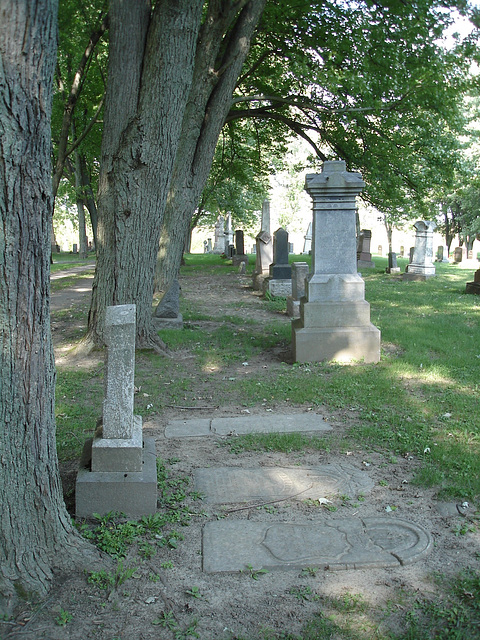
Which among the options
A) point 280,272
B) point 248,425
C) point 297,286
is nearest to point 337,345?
point 248,425

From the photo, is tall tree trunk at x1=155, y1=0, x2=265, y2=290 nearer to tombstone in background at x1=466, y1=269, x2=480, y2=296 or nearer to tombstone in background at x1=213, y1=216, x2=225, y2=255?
tombstone in background at x1=466, y1=269, x2=480, y2=296

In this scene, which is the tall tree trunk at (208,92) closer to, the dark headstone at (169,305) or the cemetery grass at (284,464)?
the dark headstone at (169,305)

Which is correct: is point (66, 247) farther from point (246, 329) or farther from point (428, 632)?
point (428, 632)

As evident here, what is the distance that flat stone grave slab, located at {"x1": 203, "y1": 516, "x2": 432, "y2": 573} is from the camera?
11.7 feet

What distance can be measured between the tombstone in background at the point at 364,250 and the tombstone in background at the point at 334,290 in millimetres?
16244

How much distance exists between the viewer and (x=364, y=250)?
83.0ft

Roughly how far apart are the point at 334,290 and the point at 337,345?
0.80 metres

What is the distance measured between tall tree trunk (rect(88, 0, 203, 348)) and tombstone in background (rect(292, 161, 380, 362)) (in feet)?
7.22

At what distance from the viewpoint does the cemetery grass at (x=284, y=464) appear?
306 centimetres

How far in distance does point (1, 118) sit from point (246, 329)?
840cm

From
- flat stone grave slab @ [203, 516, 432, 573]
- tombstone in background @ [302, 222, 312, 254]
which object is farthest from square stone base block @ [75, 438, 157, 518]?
tombstone in background @ [302, 222, 312, 254]

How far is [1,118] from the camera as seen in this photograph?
2.90 metres

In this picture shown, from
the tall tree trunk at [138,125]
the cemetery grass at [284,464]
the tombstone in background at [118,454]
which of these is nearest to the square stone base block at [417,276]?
the cemetery grass at [284,464]

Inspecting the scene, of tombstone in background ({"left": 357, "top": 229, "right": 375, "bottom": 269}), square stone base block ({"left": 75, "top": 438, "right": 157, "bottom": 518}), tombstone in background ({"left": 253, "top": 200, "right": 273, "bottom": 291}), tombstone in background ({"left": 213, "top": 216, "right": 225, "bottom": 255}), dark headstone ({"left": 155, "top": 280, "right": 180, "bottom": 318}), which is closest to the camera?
square stone base block ({"left": 75, "top": 438, "right": 157, "bottom": 518})
